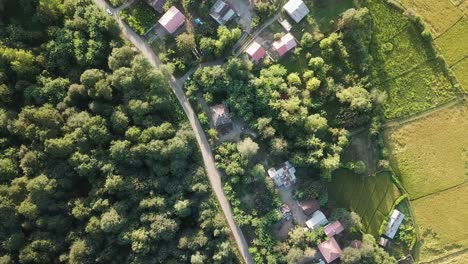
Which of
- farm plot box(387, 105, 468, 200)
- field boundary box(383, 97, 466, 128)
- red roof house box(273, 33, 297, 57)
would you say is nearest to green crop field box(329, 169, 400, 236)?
farm plot box(387, 105, 468, 200)

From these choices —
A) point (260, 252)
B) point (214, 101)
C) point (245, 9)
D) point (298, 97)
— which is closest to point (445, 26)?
point (298, 97)

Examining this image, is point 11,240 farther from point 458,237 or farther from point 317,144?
point 458,237

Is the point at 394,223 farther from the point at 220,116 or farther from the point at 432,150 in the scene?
the point at 220,116

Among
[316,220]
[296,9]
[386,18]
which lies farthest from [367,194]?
[296,9]

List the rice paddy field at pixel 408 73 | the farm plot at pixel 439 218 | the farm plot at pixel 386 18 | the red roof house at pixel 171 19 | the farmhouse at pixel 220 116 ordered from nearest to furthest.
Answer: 1. the red roof house at pixel 171 19
2. the farmhouse at pixel 220 116
3. the farm plot at pixel 386 18
4. the rice paddy field at pixel 408 73
5. the farm plot at pixel 439 218

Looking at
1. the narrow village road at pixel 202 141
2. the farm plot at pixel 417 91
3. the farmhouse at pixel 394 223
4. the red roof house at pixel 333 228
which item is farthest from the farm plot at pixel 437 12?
the narrow village road at pixel 202 141

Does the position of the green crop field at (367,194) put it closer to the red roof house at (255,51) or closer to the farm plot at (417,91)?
the farm plot at (417,91)

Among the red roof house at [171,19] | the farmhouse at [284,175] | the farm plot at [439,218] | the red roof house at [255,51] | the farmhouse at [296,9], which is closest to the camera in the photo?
the red roof house at [171,19]

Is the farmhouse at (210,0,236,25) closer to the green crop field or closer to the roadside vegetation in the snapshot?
the roadside vegetation
